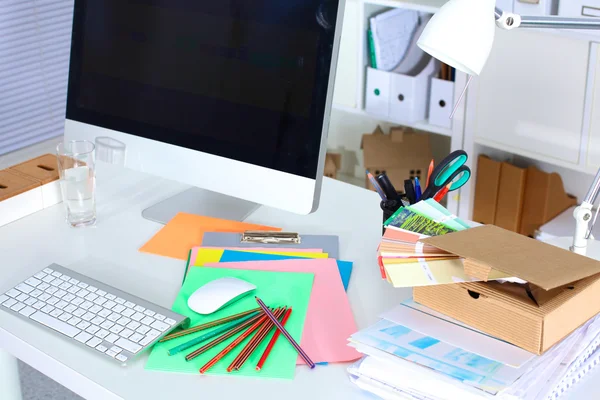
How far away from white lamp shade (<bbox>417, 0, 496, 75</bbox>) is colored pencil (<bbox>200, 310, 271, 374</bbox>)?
0.44 meters

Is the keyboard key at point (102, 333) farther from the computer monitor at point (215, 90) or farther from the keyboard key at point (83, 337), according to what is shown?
the computer monitor at point (215, 90)

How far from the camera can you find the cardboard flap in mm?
849

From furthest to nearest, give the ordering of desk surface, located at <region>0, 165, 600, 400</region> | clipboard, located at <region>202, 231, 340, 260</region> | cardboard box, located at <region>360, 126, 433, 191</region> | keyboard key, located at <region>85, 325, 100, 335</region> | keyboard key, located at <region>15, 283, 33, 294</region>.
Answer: cardboard box, located at <region>360, 126, 433, 191</region> → clipboard, located at <region>202, 231, 340, 260</region> → keyboard key, located at <region>15, 283, 33, 294</region> → keyboard key, located at <region>85, 325, 100, 335</region> → desk surface, located at <region>0, 165, 600, 400</region>

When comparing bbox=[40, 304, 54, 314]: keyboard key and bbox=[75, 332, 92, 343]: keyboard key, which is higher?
bbox=[40, 304, 54, 314]: keyboard key

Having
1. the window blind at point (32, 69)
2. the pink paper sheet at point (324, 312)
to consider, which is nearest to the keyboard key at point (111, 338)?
the pink paper sheet at point (324, 312)

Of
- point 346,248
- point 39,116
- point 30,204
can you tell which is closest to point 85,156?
point 30,204

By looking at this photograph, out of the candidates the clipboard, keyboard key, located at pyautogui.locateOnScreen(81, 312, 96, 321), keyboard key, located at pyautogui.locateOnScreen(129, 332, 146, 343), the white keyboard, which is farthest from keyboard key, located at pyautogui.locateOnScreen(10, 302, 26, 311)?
the clipboard

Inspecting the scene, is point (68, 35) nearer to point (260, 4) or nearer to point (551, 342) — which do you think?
point (260, 4)

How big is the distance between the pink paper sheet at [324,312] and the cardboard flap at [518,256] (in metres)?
0.19

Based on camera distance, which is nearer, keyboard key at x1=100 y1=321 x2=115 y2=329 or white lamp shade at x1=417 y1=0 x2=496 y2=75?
white lamp shade at x1=417 y1=0 x2=496 y2=75

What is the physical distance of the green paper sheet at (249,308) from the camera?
37.9 inches

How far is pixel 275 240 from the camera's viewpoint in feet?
4.23

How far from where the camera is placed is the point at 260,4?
1.20 m

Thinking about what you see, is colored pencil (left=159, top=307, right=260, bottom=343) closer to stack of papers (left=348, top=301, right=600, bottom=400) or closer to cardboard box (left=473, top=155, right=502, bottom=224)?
stack of papers (left=348, top=301, right=600, bottom=400)
